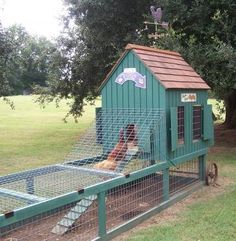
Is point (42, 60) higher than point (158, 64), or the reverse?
point (42, 60)

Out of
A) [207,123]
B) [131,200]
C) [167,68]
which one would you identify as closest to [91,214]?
[131,200]

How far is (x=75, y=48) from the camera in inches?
624

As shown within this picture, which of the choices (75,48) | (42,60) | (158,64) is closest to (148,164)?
(158,64)

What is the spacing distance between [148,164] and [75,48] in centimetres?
903

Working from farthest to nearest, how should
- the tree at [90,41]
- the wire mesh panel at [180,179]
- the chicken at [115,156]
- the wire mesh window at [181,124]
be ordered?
the tree at [90,41], the wire mesh panel at [180,179], the wire mesh window at [181,124], the chicken at [115,156]

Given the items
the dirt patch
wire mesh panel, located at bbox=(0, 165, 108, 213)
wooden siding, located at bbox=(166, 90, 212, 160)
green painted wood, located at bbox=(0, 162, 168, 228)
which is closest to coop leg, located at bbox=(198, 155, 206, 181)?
wooden siding, located at bbox=(166, 90, 212, 160)

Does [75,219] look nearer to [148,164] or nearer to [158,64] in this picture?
[148,164]

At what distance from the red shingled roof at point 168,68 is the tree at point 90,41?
440 centimetres

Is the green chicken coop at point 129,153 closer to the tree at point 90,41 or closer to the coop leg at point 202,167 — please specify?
the coop leg at point 202,167

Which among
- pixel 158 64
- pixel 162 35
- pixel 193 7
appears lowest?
pixel 158 64

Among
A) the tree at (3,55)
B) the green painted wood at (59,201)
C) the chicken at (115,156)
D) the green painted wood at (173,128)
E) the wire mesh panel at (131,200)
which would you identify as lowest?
the wire mesh panel at (131,200)

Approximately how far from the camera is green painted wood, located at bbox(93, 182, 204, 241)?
19.3ft

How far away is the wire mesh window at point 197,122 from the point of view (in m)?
8.47

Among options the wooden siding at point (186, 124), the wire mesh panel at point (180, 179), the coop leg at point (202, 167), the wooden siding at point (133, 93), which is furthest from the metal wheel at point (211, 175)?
the wooden siding at point (133, 93)
